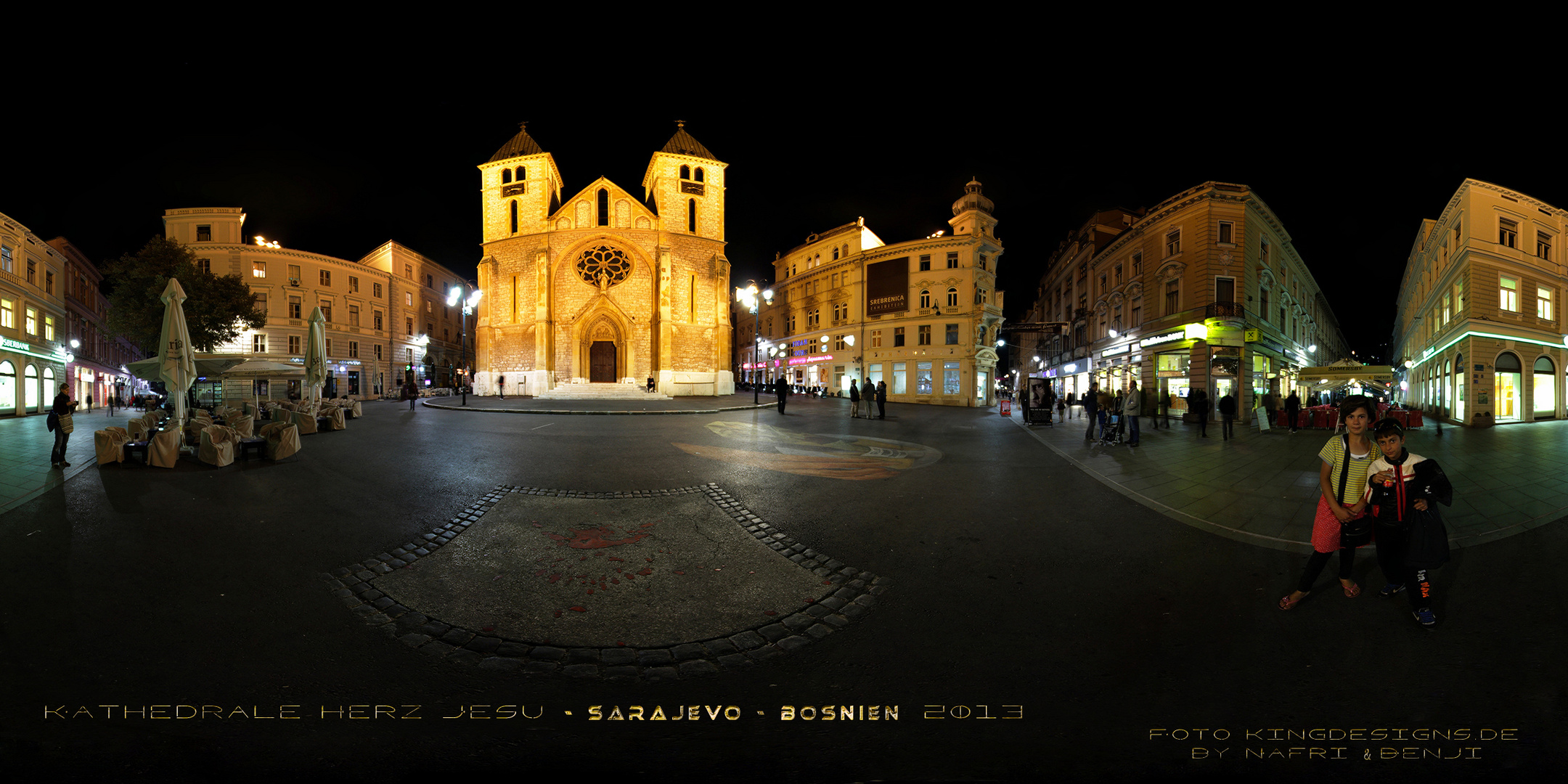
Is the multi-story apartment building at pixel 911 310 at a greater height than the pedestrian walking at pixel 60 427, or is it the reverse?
the multi-story apartment building at pixel 911 310

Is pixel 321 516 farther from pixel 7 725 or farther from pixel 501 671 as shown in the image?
pixel 501 671

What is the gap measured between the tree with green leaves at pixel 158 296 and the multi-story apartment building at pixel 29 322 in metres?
2.54

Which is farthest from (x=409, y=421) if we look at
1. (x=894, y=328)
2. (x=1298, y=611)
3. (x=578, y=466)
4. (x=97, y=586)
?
(x=894, y=328)

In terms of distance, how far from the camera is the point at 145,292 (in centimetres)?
2695

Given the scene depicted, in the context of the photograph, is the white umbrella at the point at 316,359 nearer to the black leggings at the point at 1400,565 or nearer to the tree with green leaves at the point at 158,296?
the tree with green leaves at the point at 158,296

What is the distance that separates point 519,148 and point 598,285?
39.2ft

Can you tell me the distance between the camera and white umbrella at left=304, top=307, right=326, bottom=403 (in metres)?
18.0

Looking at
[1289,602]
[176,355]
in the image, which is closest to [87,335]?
[176,355]

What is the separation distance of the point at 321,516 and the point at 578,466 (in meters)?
3.63

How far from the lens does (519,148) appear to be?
130ft

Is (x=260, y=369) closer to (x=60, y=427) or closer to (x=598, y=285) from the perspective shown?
(x=60, y=427)

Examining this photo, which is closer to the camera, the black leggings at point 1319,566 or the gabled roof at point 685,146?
the black leggings at point 1319,566

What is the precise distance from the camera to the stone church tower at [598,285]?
3769 cm

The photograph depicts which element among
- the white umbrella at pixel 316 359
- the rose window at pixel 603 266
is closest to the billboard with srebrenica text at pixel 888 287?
the rose window at pixel 603 266
